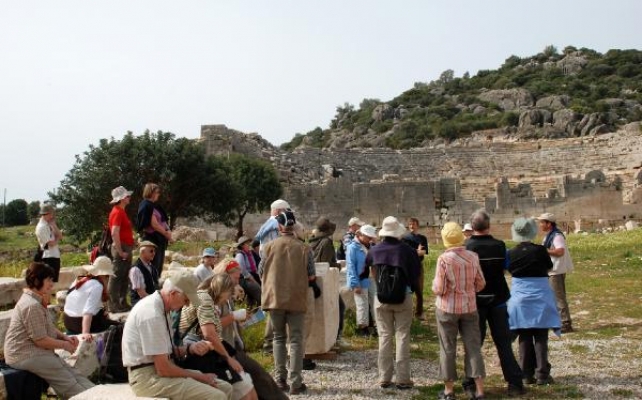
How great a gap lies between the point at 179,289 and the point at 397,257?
2.45m

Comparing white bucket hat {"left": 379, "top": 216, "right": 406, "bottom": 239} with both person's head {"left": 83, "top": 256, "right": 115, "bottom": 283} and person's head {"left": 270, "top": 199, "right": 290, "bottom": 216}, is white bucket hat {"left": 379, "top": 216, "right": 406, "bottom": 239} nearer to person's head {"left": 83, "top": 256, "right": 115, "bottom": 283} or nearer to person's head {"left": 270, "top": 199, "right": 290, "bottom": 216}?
person's head {"left": 270, "top": 199, "right": 290, "bottom": 216}

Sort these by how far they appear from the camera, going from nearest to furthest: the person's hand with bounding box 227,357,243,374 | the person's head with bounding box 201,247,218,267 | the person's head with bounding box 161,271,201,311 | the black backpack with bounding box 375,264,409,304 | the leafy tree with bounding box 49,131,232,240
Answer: the person's head with bounding box 161,271,201,311
the person's hand with bounding box 227,357,243,374
the black backpack with bounding box 375,264,409,304
the person's head with bounding box 201,247,218,267
the leafy tree with bounding box 49,131,232,240

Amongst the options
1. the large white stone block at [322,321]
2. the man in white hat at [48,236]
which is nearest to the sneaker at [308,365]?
the large white stone block at [322,321]

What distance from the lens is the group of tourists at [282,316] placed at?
5070 millimetres

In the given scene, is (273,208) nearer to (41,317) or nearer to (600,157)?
(41,317)

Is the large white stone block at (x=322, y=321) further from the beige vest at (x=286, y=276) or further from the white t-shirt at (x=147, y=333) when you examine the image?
the white t-shirt at (x=147, y=333)

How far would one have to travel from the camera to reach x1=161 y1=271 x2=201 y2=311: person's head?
16.6 ft

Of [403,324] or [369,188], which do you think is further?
[369,188]

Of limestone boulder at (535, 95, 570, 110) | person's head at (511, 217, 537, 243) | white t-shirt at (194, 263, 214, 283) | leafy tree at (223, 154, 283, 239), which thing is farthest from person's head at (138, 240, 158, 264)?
limestone boulder at (535, 95, 570, 110)

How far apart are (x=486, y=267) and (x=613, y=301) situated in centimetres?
632

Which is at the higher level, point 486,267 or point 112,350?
point 486,267

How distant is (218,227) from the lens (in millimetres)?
31031

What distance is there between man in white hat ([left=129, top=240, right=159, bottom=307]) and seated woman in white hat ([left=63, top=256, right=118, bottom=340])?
0.42 meters

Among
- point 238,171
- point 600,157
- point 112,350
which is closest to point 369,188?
point 238,171
